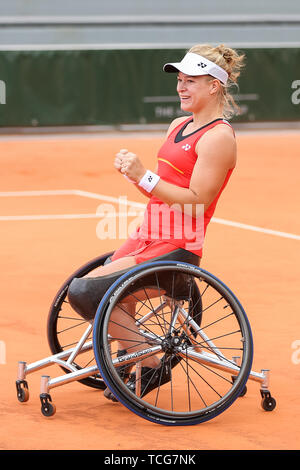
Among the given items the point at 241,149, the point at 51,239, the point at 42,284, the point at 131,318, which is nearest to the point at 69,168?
the point at 241,149

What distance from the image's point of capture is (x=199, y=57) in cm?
448

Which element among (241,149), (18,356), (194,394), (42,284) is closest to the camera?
(194,394)

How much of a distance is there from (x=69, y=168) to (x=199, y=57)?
39.4 ft

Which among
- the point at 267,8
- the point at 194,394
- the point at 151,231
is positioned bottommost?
the point at 194,394

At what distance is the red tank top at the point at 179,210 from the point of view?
4.42m

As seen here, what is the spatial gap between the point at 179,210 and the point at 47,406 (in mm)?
1160

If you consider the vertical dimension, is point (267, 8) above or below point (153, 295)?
above

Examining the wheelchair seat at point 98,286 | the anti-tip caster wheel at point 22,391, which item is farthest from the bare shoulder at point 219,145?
the anti-tip caster wheel at point 22,391

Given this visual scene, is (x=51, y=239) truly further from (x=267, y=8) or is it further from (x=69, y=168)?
(x=267, y=8)

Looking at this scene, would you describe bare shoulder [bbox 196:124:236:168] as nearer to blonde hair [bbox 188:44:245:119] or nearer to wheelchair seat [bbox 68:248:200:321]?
blonde hair [bbox 188:44:245:119]

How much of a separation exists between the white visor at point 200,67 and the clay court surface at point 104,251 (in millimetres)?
1695
